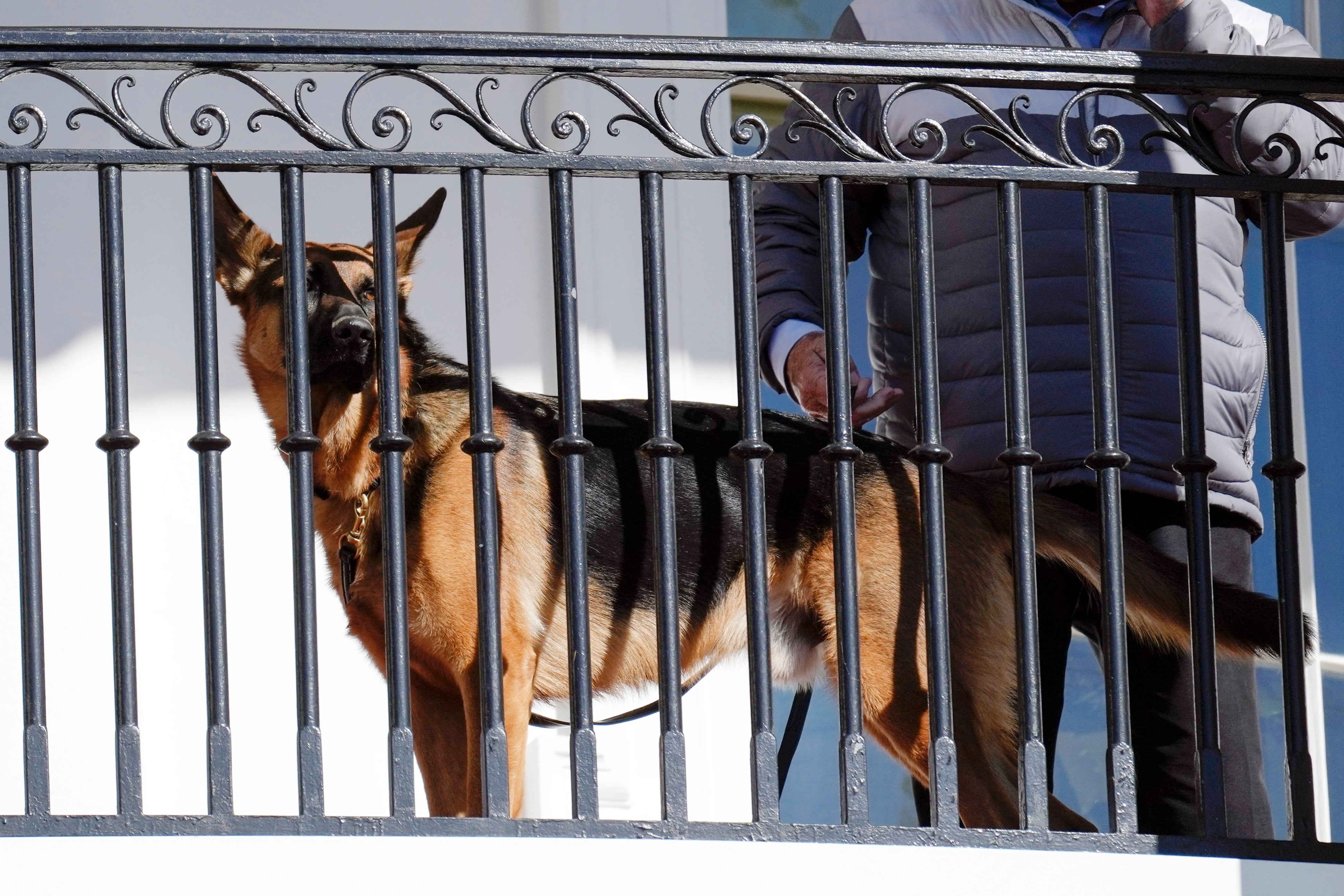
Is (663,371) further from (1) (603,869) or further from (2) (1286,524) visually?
(2) (1286,524)

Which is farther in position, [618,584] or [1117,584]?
[618,584]

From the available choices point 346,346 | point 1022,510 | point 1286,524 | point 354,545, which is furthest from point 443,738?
point 1286,524

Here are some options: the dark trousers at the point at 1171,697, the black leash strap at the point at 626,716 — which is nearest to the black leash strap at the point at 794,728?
the black leash strap at the point at 626,716

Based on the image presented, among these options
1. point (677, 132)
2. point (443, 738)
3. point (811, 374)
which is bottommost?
point (443, 738)

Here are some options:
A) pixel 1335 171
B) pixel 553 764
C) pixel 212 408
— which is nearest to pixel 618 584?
pixel 553 764

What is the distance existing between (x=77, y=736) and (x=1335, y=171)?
296 centimetres

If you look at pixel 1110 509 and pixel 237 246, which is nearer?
pixel 1110 509

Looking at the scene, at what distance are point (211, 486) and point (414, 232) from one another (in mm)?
1407

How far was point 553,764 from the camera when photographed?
4.27 meters

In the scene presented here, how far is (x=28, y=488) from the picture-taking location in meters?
2.39

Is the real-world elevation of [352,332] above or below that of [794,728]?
above

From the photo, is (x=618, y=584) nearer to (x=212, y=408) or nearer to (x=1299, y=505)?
(x=212, y=408)

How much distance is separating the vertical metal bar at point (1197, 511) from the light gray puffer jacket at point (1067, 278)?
0.61 m

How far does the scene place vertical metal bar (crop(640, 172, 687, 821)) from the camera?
2400 millimetres
